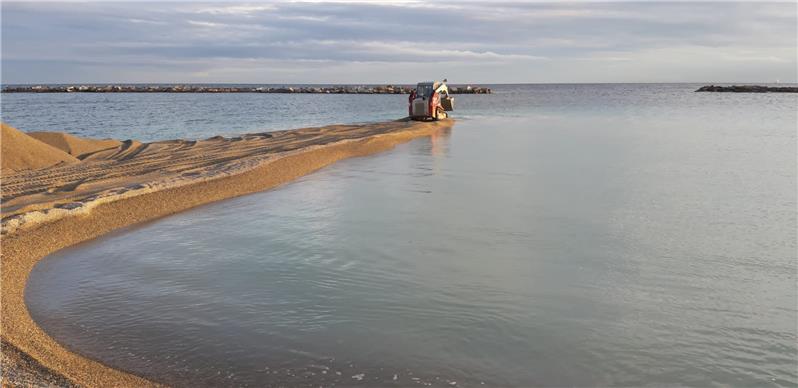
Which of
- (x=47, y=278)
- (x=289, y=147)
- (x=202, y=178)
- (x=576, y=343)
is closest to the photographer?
(x=576, y=343)

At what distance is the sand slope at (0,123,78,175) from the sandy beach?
32mm

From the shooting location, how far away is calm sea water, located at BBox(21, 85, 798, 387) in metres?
5.15

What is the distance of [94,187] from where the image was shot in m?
12.0

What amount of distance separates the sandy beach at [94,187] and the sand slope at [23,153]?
32 mm

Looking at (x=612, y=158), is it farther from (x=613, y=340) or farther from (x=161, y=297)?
(x=161, y=297)

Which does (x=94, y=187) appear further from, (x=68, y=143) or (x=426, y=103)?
(x=426, y=103)

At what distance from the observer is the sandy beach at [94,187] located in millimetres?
5078

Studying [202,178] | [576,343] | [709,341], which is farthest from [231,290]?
[202,178]

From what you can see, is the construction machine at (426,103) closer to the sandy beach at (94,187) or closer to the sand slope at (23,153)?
the sandy beach at (94,187)

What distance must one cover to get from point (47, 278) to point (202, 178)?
614 centimetres

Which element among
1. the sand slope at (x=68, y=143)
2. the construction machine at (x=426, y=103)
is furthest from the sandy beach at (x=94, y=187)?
the construction machine at (x=426, y=103)

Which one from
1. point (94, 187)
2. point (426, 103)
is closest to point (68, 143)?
point (94, 187)

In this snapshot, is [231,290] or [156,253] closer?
[231,290]

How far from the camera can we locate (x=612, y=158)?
17.8m
